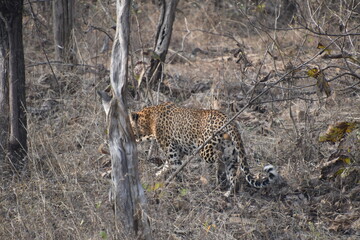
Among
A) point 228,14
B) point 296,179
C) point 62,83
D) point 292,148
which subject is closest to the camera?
point 296,179

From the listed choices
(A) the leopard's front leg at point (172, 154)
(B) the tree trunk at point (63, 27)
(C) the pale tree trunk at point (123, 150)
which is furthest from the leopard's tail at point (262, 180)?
(B) the tree trunk at point (63, 27)

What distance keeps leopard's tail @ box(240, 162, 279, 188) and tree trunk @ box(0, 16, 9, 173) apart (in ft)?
9.01

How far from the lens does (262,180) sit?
692 centimetres

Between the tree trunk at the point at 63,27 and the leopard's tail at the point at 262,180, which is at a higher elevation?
the tree trunk at the point at 63,27

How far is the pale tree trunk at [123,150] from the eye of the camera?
4766 millimetres

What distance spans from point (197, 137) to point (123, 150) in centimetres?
255

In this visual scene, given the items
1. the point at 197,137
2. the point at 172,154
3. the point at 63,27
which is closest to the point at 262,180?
the point at 197,137

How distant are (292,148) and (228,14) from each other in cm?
731

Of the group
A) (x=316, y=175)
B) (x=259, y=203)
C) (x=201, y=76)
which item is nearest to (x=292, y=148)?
(x=316, y=175)

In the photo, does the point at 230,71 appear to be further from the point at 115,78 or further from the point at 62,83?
the point at 115,78

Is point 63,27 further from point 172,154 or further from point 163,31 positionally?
point 172,154

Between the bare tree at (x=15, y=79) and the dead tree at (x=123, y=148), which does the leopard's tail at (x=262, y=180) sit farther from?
the bare tree at (x=15, y=79)

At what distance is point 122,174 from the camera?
193 inches

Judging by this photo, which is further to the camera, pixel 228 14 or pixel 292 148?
pixel 228 14
